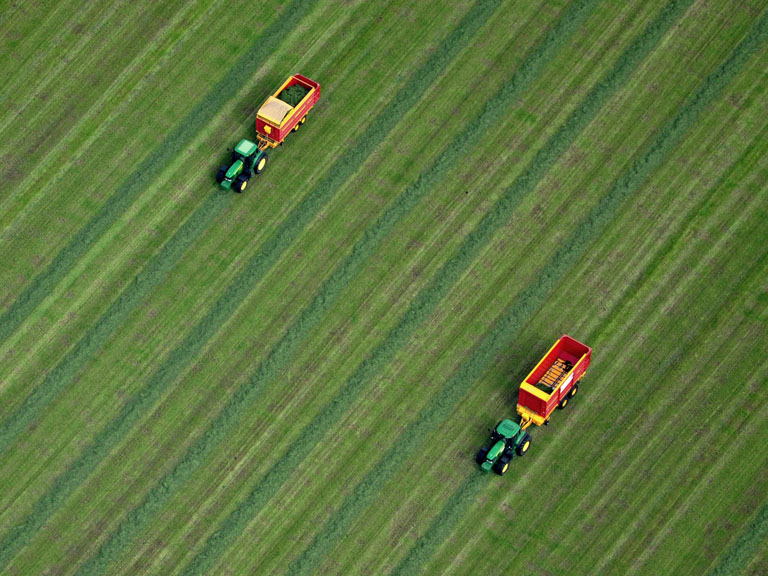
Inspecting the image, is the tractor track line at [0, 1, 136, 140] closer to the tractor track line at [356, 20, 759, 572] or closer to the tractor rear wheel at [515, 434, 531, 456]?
the tractor track line at [356, 20, 759, 572]

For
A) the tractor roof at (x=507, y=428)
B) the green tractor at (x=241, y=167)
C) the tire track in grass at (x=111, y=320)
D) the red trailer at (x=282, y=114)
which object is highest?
the red trailer at (x=282, y=114)

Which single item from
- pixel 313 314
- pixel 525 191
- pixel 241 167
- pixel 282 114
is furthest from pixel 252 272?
pixel 525 191

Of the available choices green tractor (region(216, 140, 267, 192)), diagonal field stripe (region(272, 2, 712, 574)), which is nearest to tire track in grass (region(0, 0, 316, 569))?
green tractor (region(216, 140, 267, 192))

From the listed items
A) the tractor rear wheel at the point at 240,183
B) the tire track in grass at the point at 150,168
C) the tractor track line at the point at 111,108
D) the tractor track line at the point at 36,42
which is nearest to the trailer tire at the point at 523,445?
the tractor rear wheel at the point at 240,183

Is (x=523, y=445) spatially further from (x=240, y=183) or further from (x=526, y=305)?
(x=240, y=183)

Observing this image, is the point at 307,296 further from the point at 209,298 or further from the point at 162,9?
the point at 162,9

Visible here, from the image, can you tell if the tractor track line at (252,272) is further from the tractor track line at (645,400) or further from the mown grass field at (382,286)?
the tractor track line at (645,400)

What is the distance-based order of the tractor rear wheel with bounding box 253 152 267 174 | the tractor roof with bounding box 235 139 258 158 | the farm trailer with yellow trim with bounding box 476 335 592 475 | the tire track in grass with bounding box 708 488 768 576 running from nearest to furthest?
the tire track in grass with bounding box 708 488 768 576 < the farm trailer with yellow trim with bounding box 476 335 592 475 < the tractor roof with bounding box 235 139 258 158 < the tractor rear wheel with bounding box 253 152 267 174
